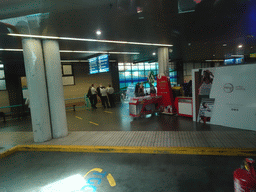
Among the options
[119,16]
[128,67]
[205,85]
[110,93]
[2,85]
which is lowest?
[110,93]

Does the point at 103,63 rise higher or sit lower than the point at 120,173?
higher

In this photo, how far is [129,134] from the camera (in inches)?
251

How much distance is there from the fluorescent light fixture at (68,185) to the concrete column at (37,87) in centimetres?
282

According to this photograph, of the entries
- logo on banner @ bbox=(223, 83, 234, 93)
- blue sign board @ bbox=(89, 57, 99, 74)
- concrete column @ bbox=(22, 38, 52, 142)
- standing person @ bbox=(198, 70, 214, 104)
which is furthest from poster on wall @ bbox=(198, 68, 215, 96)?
blue sign board @ bbox=(89, 57, 99, 74)

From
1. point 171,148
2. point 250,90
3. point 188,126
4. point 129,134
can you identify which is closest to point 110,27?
point 129,134

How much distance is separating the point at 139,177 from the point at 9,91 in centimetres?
1424

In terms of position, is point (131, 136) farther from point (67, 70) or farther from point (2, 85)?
point (2, 85)

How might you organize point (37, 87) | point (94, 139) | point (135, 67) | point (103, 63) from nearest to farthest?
point (37, 87) < point (94, 139) < point (103, 63) < point (135, 67)

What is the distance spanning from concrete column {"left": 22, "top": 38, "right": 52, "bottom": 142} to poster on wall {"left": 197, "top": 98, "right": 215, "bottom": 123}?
242 inches

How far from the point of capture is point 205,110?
722cm

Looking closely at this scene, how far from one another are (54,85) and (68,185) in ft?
12.2

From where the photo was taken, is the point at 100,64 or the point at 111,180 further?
the point at 100,64

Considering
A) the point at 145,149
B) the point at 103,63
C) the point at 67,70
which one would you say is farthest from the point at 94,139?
the point at 67,70

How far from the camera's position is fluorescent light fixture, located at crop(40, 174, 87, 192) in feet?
11.5
